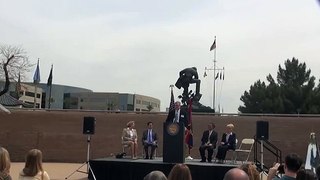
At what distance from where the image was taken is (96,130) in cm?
Answer: 2730

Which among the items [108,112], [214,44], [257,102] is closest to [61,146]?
[108,112]

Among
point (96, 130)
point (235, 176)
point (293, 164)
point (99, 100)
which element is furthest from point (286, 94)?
point (99, 100)

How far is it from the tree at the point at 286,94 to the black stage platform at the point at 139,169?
2831cm

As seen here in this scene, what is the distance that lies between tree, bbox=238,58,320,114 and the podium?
92.0 ft

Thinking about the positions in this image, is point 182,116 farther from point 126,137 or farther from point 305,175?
point 305,175

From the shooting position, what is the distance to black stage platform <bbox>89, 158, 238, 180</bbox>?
13.2m

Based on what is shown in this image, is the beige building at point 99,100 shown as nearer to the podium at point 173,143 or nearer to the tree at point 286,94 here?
the tree at point 286,94

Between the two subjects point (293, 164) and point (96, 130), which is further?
point (96, 130)

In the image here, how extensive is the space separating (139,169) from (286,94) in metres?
31.5

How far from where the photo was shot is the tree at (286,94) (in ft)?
137

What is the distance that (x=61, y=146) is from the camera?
2711cm

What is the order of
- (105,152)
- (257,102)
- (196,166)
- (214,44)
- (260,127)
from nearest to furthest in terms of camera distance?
(196,166)
(260,127)
(105,152)
(214,44)
(257,102)

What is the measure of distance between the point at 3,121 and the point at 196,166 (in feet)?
56.8

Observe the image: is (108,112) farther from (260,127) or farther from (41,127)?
(260,127)
